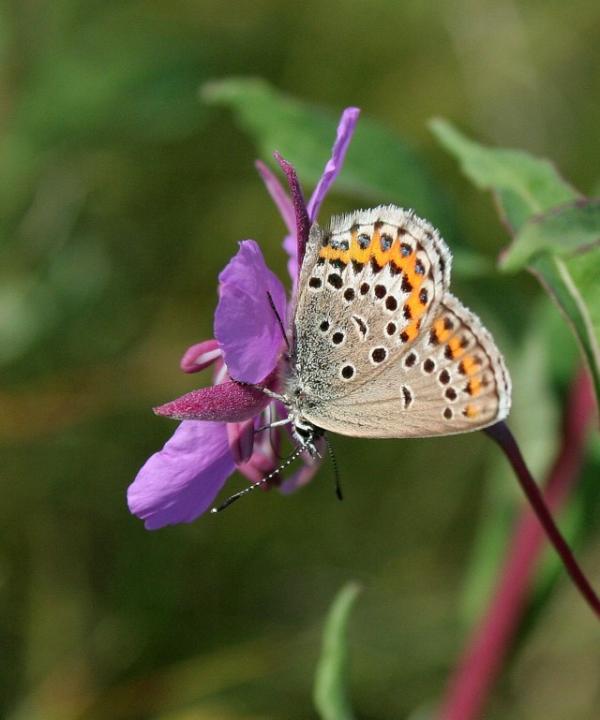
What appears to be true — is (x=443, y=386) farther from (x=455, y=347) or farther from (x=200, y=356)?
(x=200, y=356)

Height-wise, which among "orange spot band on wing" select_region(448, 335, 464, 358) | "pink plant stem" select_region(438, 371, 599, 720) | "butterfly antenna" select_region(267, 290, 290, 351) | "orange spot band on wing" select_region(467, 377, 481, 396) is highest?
"butterfly antenna" select_region(267, 290, 290, 351)

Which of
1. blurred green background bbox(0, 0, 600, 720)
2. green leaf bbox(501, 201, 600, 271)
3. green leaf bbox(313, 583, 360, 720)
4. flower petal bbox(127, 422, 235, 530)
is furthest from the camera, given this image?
blurred green background bbox(0, 0, 600, 720)

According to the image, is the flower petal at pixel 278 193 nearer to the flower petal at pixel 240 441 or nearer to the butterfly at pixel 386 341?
the butterfly at pixel 386 341

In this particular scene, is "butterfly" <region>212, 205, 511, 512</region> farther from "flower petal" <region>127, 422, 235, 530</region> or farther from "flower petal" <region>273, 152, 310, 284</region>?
"flower petal" <region>127, 422, 235, 530</region>

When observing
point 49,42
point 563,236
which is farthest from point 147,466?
point 49,42

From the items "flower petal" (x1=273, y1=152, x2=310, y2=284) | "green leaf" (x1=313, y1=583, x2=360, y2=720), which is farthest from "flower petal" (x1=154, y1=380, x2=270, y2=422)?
"green leaf" (x1=313, y1=583, x2=360, y2=720)

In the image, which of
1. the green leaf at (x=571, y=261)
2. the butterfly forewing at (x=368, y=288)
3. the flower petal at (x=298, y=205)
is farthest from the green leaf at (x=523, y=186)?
the flower petal at (x=298, y=205)
